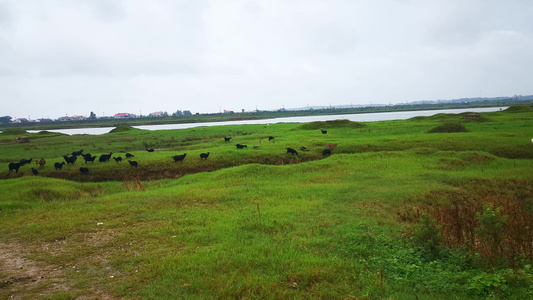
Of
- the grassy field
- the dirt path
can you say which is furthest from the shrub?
the dirt path

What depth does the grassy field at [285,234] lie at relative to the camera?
7383mm

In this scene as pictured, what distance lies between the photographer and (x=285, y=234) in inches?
416

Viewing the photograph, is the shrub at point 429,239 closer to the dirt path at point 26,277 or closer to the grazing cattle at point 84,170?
the dirt path at point 26,277

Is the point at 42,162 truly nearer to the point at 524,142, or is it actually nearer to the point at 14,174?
the point at 14,174

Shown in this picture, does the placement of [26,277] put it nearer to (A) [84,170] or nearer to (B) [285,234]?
(B) [285,234]

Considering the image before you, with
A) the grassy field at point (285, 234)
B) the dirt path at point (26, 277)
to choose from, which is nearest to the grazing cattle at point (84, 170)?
the grassy field at point (285, 234)

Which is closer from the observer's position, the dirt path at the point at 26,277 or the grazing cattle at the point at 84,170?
the dirt path at the point at 26,277

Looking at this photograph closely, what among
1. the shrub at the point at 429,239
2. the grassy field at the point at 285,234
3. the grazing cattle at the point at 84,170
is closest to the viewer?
the grassy field at the point at 285,234

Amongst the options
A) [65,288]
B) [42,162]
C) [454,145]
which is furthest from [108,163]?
[454,145]

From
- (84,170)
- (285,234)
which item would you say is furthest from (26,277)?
(84,170)

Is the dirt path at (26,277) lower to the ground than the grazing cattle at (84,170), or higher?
lower

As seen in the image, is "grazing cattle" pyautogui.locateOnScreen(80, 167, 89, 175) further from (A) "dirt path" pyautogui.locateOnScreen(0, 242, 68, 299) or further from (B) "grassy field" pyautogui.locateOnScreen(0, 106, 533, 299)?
(A) "dirt path" pyautogui.locateOnScreen(0, 242, 68, 299)

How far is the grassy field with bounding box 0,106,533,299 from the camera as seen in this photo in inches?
291

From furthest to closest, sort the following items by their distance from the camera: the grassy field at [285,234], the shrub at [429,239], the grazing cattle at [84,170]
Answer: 1. the grazing cattle at [84,170]
2. the shrub at [429,239]
3. the grassy field at [285,234]
